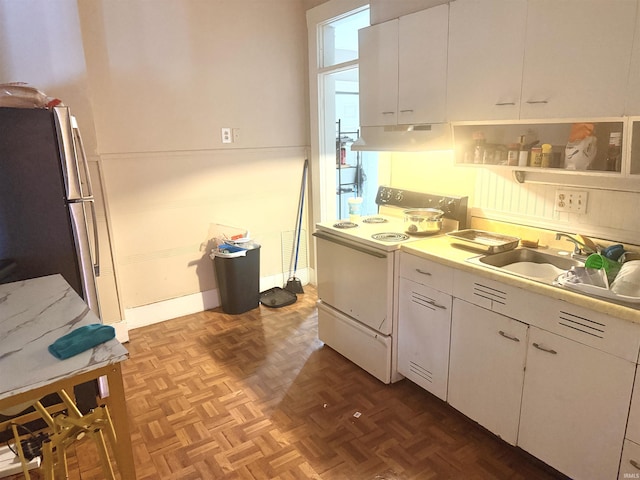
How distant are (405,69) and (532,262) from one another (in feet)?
4.21

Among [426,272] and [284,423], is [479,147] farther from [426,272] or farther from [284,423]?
[284,423]

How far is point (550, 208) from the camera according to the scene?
90.4 inches

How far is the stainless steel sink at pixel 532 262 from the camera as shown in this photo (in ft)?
7.01

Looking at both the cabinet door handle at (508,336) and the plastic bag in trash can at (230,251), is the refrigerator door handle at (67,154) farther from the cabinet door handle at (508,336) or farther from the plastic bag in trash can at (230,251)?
the cabinet door handle at (508,336)

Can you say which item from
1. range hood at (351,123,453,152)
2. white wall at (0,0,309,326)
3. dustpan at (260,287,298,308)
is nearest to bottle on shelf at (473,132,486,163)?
range hood at (351,123,453,152)

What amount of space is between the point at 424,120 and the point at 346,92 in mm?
3017

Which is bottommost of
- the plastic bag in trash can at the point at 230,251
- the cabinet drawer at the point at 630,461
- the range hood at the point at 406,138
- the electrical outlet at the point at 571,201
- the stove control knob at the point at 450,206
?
the cabinet drawer at the point at 630,461

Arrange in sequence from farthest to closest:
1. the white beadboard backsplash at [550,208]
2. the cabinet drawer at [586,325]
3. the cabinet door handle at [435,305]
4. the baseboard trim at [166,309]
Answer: the baseboard trim at [166,309], the cabinet door handle at [435,305], the white beadboard backsplash at [550,208], the cabinet drawer at [586,325]

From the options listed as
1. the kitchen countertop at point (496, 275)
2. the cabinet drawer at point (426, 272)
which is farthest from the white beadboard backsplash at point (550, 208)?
the cabinet drawer at point (426, 272)

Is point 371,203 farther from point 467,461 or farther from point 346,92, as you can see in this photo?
point 467,461

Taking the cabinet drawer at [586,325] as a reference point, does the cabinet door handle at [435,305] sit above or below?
below

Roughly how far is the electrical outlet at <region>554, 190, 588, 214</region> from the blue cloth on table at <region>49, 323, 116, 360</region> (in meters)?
2.09

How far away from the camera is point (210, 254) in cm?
380

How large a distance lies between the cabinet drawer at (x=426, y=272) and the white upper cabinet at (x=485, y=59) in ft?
2.51
